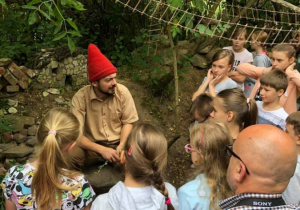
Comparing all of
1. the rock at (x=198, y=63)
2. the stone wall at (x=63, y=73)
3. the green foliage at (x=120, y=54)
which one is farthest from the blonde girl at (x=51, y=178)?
the rock at (x=198, y=63)

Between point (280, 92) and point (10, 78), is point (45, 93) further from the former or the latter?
point (280, 92)

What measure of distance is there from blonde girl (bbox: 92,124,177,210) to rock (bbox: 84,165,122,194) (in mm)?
1156

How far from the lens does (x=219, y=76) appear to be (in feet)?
13.4

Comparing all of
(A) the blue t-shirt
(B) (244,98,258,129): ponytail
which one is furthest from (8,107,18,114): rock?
(A) the blue t-shirt

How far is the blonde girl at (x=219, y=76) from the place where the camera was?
4.02 metres

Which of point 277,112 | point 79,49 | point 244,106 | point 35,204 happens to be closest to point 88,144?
point 35,204

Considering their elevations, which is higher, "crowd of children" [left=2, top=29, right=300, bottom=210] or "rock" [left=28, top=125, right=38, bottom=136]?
"crowd of children" [left=2, top=29, right=300, bottom=210]

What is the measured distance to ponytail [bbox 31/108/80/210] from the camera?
212 cm

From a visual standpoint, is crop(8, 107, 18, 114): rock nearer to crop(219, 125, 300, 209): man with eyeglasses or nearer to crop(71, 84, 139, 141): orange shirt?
crop(71, 84, 139, 141): orange shirt

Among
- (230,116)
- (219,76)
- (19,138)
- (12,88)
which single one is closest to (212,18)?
(219,76)

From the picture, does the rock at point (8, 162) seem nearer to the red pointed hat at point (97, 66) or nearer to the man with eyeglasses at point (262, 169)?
the red pointed hat at point (97, 66)

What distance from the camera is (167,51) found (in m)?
6.11

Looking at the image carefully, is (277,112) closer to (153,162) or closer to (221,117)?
(221,117)

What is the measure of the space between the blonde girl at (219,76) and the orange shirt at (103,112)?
897 mm
